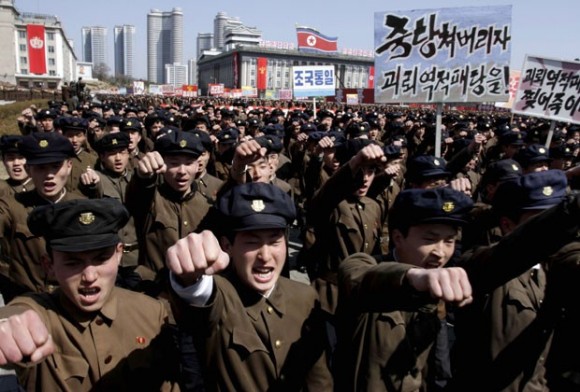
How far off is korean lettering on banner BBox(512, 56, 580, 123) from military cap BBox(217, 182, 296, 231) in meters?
6.03

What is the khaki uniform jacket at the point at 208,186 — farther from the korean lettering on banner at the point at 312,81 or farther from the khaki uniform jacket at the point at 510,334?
the korean lettering on banner at the point at 312,81

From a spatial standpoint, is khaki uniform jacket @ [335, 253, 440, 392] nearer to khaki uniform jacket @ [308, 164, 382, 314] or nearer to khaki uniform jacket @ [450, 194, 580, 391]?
khaki uniform jacket @ [450, 194, 580, 391]

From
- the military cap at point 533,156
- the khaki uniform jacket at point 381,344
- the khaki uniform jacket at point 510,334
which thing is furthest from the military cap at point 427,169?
the khaki uniform jacket at point 381,344

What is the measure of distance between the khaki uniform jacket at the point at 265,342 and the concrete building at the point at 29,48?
9458 cm

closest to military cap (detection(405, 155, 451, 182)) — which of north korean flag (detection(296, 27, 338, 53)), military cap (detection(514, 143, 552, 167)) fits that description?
military cap (detection(514, 143, 552, 167))

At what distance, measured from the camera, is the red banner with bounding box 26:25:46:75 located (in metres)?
94.1

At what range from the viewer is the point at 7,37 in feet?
278

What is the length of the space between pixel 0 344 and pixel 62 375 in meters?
0.66

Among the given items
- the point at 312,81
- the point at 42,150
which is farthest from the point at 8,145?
the point at 312,81

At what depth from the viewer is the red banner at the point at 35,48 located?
309ft

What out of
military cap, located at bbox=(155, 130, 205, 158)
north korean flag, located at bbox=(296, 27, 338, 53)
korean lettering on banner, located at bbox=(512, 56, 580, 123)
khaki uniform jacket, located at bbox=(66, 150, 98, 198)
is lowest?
khaki uniform jacket, located at bbox=(66, 150, 98, 198)

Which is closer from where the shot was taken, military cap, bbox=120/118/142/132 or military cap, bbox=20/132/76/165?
military cap, bbox=20/132/76/165

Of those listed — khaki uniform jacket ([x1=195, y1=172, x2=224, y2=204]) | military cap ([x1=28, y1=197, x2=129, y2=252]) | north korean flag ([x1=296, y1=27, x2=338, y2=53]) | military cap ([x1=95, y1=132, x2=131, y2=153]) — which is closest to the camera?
military cap ([x1=28, y1=197, x2=129, y2=252])

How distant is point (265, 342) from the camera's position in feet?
7.27
